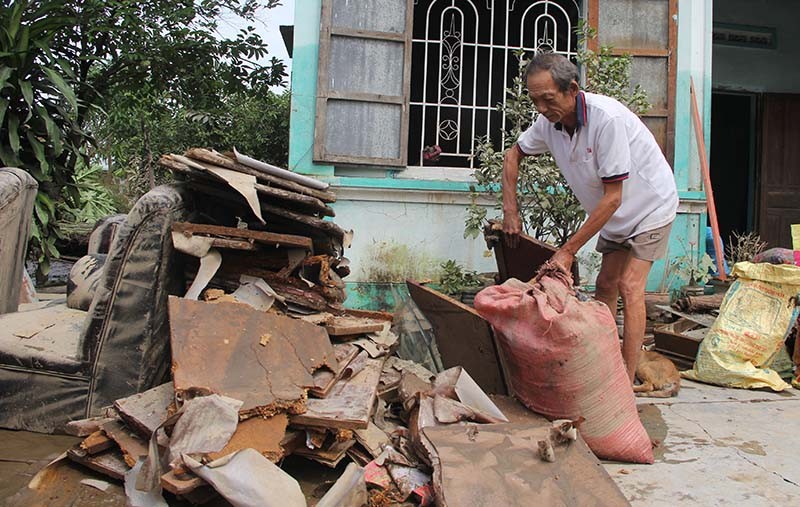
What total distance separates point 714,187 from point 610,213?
784 centimetres

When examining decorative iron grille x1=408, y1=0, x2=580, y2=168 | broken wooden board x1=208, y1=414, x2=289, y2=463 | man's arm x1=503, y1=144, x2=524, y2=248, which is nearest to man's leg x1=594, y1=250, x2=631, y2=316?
man's arm x1=503, y1=144, x2=524, y2=248

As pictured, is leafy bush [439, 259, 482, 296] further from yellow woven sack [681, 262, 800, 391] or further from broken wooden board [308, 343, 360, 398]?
broken wooden board [308, 343, 360, 398]

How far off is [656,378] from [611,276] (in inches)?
24.3

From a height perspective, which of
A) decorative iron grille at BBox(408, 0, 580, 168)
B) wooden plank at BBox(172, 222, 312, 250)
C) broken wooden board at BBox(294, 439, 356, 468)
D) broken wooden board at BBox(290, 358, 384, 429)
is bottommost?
broken wooden board at BBox(294, 439, 356, 468)

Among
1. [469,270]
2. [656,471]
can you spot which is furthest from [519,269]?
[469,270]

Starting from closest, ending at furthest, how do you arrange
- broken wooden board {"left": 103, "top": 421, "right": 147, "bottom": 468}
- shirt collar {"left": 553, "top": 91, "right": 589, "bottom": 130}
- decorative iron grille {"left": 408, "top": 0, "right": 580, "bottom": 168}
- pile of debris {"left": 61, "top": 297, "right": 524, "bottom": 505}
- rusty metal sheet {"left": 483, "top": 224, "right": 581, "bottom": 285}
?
pile of debris {"left": 61, "top": 297, "right": 524, "bottom": 505} → broken wooden board {"left": 103, "top": 421, "right": 147, "bottom": 468} → shirt collar {"left": 553, "top": 91, "right": 589, "bottom": 130} → rusty metal sheet {"left": 483, "top": 224, "right": 581, "bottom": 285} → decorative iron grille {"left": 408, "top": 0, "right": 580, "bottom": 168}

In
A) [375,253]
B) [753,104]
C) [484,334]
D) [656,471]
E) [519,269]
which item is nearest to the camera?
[656,471]

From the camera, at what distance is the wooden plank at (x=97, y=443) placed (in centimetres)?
204

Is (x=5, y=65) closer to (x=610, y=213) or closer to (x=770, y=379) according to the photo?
(x=610, y=213)

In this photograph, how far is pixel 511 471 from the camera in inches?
75.2

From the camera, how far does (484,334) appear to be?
2.64 m

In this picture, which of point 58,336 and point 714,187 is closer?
point 58,336

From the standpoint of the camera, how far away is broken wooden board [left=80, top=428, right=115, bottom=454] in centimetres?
204

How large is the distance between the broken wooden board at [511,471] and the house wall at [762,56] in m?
7.26
